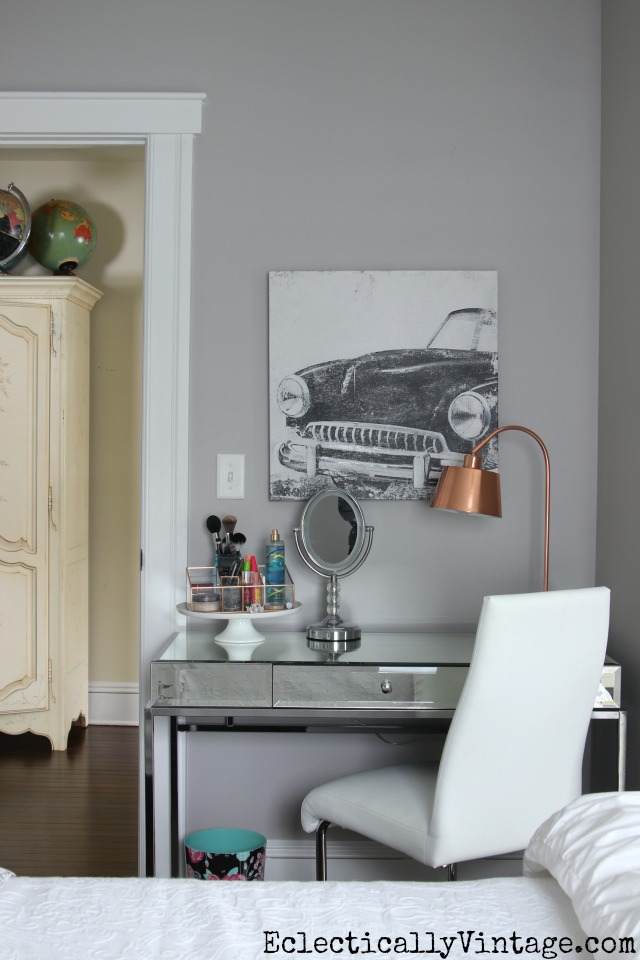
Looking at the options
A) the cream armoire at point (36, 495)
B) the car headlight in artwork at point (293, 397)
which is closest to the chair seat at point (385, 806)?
the car headlight in artwork at point (293, 397)

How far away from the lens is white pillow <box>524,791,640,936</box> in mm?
1122

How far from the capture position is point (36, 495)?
3963 millimetres

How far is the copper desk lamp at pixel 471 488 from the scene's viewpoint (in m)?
2.38

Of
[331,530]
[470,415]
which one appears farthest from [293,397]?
[470,415]

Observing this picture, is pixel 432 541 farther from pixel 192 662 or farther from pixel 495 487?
pixel 192 662

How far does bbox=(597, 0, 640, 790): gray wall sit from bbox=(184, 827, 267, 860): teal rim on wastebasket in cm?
103

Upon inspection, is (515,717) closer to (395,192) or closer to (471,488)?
(471,488)

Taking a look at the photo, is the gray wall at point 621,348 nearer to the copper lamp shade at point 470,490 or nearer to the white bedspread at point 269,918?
the copper lamp shade at point 470,490

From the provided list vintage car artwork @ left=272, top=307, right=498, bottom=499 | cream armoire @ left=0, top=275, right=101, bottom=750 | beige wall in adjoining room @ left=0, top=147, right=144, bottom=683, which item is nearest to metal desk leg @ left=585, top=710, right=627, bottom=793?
vintage car artwork @ left=272, top=307, right=498, bottom=499

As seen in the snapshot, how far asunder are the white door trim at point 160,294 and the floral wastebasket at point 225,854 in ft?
1.47

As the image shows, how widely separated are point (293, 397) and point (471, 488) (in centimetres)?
60

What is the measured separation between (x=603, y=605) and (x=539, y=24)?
5.65ft

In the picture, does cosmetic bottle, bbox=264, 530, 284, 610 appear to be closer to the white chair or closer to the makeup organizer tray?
the makeup organizer tray

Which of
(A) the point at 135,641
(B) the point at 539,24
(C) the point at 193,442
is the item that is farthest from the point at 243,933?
(A) the point at 135,641
